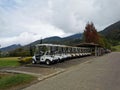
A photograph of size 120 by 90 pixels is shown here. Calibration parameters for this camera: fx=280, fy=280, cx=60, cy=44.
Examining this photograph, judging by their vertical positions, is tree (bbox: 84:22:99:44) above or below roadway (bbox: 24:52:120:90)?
above

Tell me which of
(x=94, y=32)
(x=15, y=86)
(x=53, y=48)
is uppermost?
(x=94, y=32)

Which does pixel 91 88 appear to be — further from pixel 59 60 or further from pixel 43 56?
pixel 59 60

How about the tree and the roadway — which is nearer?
the roadway

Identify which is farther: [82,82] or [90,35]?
[90,35]

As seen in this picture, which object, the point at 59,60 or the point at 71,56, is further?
the point at 71,56

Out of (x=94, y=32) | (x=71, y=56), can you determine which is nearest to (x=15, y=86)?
(x=71, y=56)

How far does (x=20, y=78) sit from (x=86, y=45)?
61.0m

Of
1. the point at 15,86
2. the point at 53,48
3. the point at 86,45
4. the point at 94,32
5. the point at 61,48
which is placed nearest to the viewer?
the point at 15,86

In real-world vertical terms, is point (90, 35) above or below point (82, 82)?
above

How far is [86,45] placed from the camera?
3054 inches

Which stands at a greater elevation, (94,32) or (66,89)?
(94,32)

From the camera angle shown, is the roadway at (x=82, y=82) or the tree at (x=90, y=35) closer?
the roadway at (x=82, y=82)

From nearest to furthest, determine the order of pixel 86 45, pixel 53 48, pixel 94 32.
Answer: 1. pixel 53 48
2. pixel 86 45
3. pixel 94 32

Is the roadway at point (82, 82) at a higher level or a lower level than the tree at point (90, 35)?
lower
